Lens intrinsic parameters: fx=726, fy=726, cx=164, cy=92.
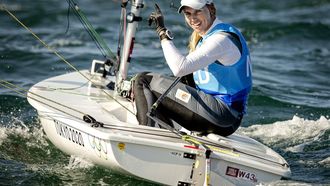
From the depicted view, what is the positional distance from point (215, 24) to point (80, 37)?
762 cm

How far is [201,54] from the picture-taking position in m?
5.00

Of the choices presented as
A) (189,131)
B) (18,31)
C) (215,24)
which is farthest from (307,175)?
(18,31)

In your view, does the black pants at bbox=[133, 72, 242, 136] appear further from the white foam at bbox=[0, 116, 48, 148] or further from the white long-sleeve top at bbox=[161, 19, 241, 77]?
the white foam at bbox=[0, 116, 48, 148]

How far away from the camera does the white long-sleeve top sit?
497cm

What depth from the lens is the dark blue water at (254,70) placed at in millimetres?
5992

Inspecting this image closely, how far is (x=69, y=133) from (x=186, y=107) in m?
0.94

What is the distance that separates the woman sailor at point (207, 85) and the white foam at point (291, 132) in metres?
1.54

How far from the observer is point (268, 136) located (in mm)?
7113

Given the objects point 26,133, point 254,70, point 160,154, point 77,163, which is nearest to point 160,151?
point 160,154

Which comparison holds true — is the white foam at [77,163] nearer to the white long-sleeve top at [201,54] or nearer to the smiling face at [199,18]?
the white long-sleeve top at [201,54]

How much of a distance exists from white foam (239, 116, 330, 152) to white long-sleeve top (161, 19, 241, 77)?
191cm

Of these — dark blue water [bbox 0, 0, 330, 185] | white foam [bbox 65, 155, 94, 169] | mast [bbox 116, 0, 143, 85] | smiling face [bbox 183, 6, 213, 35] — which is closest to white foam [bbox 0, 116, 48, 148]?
dark blue water [bbox 0, 0, 330, 185]

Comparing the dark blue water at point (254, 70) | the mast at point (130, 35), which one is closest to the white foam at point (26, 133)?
the dark blue water at point (254, 70)

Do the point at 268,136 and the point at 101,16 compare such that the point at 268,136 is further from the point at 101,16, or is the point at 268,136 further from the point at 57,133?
the point at 101,16
